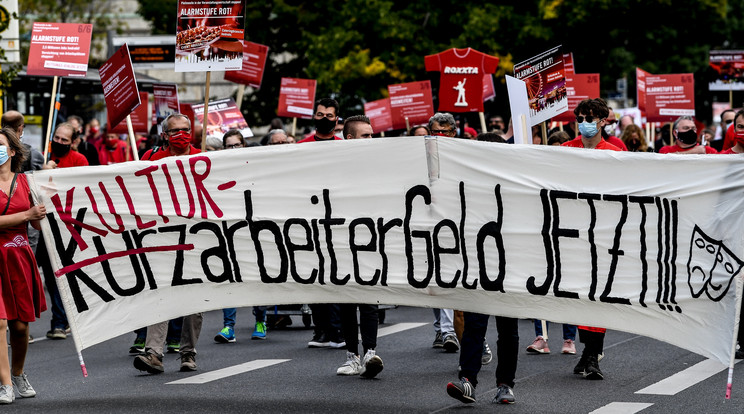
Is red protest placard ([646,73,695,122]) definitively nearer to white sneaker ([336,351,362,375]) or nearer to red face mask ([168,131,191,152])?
white sneaker ([336,351,362,375])

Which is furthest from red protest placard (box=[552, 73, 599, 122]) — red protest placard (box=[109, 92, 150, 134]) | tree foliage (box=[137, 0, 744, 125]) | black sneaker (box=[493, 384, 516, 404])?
tree foliage (box=[137, 0, 744, 125])

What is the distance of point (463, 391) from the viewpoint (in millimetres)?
8250

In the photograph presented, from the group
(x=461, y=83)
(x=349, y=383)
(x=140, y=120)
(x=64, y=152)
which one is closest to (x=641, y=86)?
(x=461, y=83)

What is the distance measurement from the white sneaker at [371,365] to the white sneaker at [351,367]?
177 millimetres

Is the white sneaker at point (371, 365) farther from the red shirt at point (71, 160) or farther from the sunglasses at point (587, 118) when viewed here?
the red shirt at point (71, 160)

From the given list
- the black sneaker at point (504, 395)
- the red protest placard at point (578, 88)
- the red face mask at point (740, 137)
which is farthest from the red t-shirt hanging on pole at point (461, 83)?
the black sneaker at point (504, 395)

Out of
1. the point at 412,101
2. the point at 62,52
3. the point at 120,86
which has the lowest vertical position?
the point at 120,86

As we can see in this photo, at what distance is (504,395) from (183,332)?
290cm

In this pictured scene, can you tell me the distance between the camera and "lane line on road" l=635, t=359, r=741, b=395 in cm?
902

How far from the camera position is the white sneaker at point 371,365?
9.49 metres

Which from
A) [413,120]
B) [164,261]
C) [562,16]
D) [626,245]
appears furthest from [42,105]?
[626,245]

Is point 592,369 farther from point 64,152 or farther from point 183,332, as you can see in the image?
point 64,152

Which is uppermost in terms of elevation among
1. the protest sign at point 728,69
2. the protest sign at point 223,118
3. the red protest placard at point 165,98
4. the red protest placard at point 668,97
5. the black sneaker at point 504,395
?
the protest sign at point 728,69

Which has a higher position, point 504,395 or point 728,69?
point 728,69
